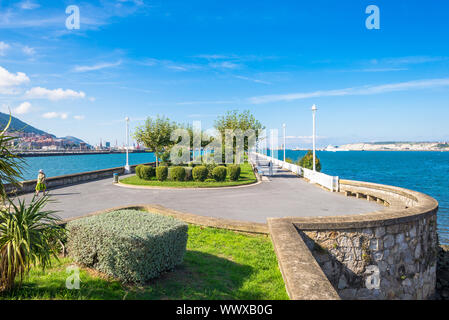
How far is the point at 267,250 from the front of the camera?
21.7ft

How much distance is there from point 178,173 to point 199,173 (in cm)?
164

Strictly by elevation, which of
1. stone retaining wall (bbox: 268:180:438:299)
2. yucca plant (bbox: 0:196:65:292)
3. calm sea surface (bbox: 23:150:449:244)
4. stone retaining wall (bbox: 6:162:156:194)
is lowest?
calm sea surface (bbox: 23:150:449:244)

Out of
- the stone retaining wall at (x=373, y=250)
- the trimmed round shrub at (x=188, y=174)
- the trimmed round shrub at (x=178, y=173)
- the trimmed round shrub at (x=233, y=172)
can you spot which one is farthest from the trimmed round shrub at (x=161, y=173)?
the stone retaining wall at (x=373, y=250)

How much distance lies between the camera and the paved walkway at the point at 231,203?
1091 centimetres

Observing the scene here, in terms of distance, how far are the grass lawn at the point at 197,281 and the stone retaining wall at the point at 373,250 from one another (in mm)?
1332

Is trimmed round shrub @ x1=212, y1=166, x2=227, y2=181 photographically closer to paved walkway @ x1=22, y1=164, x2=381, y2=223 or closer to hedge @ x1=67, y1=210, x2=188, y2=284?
paved walkway @ x1=22, y1=164, x2=381, y2=223

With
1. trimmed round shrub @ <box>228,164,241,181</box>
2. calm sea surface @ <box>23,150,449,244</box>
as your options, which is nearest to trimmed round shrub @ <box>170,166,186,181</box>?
trimmed round shrub @ <box>228,164,241,181</box>

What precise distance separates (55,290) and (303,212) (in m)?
8.80

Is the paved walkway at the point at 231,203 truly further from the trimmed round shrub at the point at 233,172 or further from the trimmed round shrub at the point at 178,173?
the trimmed round shrub at the point at 233,172

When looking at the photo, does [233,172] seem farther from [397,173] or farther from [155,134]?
[397,173]

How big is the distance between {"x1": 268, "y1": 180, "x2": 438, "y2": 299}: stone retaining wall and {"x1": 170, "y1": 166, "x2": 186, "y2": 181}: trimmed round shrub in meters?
14.5

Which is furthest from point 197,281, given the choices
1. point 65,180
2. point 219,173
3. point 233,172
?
point 65,180

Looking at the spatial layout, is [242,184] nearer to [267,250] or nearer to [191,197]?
[191,197]

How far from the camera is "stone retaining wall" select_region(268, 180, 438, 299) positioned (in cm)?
702
